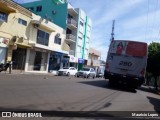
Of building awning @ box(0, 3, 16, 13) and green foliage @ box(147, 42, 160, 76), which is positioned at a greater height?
building awning @ box(0, 3, 16, 13)

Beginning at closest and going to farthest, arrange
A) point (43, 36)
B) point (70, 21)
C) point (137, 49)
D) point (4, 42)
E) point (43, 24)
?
1. point (137, 49)
2. point (4, 42)
3. point (43, 24)
4. point (43, 36)
5. point (70, 21)

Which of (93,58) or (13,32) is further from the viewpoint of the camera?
(93,58)

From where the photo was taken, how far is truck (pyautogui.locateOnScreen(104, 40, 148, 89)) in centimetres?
1886

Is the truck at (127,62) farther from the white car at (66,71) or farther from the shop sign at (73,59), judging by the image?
the shop sign at (73,59)

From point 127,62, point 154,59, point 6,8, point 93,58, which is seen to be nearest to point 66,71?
point 154,59

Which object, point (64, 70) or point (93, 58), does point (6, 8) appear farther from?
point (93, 58)

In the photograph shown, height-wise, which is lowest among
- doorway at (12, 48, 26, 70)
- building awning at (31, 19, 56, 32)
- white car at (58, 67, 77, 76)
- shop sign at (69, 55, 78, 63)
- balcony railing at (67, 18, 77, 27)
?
white car at (58, 67, 77, 76)

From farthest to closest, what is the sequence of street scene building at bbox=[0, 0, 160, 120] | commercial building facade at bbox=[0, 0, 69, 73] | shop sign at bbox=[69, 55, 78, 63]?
shop sign at bbox=[69, 55, 78, 63]
commercial building facade at bbox=[0, 0, 69, 73]
street scene building at bbox=[0, 0, 160, 120]

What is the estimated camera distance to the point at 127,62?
761 inches

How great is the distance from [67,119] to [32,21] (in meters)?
29.2

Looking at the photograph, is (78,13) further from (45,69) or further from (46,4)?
(45,69)

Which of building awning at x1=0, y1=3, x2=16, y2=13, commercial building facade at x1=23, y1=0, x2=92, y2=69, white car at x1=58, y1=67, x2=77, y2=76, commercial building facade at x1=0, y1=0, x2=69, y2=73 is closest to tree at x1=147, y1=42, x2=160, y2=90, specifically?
white car at x1=58, y1=67, x2=77, y2=76

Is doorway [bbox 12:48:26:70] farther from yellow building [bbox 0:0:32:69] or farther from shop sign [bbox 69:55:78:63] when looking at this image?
shop sign [bbox 69:55:78:63]

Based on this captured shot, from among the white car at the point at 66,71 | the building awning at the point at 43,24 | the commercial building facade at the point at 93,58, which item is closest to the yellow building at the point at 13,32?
the building awning at the point at 43,24
